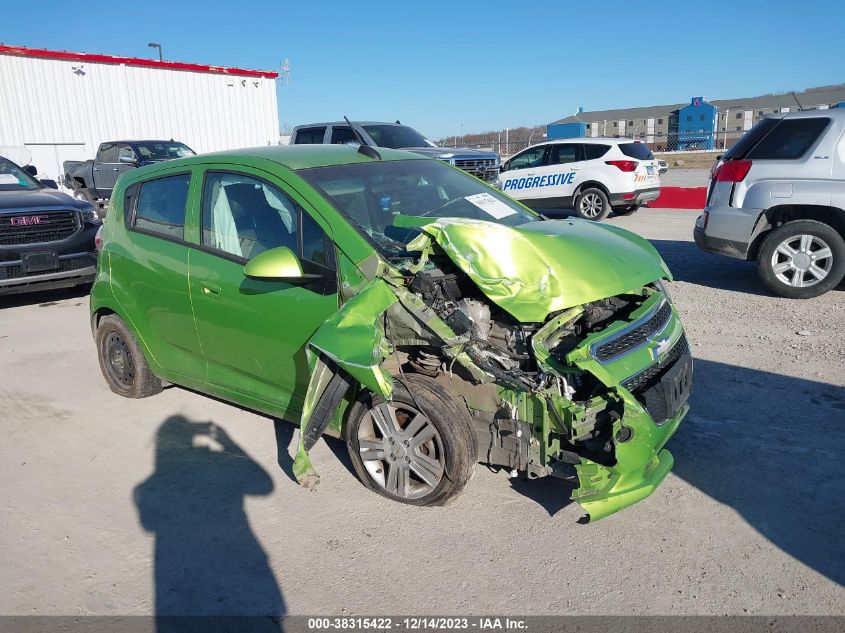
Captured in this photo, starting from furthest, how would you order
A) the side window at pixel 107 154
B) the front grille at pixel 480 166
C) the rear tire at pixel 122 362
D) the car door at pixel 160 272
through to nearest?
the side window at pixel 107 154, the front grille at pixel 480 166, the rear tire at pixel 122 362, the car door at pixel 160 272

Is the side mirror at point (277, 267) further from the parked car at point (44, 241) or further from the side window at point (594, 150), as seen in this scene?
the side window at point (594, 150)

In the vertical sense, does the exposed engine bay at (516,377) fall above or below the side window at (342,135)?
below

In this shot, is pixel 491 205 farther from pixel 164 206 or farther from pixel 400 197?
pixel 164 206

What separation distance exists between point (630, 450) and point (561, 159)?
39.5 feet

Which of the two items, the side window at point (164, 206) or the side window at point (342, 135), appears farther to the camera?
the side window at point (342, 135)

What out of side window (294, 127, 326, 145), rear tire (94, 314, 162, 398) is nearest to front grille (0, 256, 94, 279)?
rear tire (94, 314, 162, 398)

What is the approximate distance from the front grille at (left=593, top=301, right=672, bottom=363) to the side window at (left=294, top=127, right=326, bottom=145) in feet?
37.8

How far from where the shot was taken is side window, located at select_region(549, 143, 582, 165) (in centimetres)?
1400

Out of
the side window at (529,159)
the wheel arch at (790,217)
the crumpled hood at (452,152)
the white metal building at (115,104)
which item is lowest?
the wheel arch at (790,217)

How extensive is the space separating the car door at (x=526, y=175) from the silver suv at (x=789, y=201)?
7353 mm

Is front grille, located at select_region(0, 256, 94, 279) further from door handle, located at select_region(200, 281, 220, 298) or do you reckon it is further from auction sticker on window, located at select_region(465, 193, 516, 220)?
auction sticker on window, located at select_region(465, 193, 516, 220)

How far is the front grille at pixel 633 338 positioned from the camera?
10.2 feet

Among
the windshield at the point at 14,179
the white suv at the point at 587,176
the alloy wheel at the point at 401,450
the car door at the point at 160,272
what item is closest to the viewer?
the alloy wheel at the point at 401,450

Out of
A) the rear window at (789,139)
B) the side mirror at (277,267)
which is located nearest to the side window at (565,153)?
the rear window at (789,139)
